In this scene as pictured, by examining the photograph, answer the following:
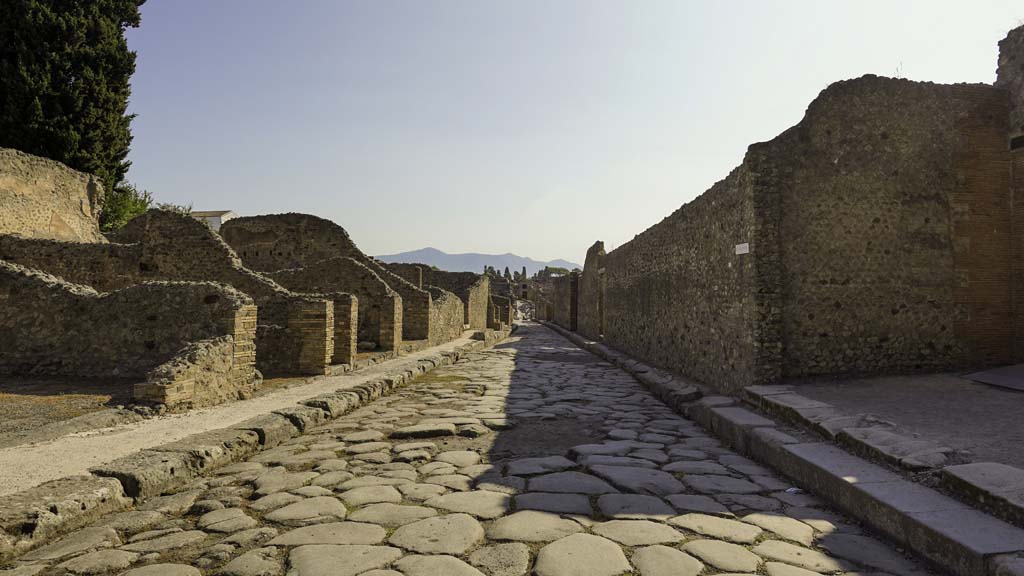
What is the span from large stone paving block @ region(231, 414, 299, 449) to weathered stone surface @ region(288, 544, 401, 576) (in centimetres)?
225

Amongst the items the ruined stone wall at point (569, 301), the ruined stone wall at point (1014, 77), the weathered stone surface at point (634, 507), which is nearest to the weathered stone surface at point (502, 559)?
the weathered stone surface at point (634, 507)

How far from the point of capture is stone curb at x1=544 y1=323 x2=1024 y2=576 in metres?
2.38

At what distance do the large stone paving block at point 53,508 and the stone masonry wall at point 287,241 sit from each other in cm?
1355

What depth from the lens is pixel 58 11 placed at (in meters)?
21.8

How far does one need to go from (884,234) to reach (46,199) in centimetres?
1668

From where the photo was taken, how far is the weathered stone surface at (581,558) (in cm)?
235

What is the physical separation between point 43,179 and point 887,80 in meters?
16.7

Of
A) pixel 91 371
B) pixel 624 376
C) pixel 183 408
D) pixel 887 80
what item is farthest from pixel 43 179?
pixel 887 80

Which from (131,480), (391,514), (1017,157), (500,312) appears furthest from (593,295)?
(131,480)

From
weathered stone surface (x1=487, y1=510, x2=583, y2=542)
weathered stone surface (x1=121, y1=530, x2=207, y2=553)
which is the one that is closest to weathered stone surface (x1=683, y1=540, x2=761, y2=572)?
weathered stone surface (x1=487, y1=510, x2=583, y2=542)

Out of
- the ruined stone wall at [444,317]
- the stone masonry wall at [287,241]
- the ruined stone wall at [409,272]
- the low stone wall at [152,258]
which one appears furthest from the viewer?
the ruined stone wall at [409,272]

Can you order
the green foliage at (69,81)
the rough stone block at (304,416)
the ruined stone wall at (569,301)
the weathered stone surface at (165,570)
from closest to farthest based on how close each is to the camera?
the weathered stone surface at (165,570), the rough stone block at (304,416), the green foliage at (69,81), the ruined stone wall at (569,301)

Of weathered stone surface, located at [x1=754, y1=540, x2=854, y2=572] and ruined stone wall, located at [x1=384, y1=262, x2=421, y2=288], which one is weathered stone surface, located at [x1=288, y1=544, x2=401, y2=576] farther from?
ruined stone wall, located at [x1=384, y1=262, x2=421, y2=288]

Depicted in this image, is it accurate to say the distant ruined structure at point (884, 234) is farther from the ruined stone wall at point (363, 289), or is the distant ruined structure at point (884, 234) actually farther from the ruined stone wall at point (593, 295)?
the ruined stone wall at point (593, 295)
